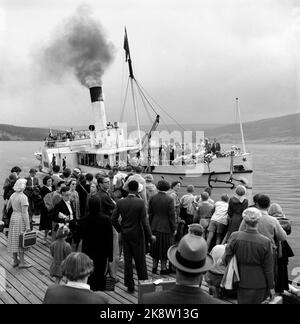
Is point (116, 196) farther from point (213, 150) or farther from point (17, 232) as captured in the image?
point (213, 150)

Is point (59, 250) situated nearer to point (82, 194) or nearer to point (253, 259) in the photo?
point (82, 194)

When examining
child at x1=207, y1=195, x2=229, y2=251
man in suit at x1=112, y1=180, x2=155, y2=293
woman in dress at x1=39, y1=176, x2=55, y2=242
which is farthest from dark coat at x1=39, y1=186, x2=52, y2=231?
child at x1=207, y1=195, x2=229, y2=251

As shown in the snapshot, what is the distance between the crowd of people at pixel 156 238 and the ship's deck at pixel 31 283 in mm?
209

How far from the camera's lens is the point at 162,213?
6.37m

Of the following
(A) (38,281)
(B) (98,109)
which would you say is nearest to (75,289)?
(A) (38,281)

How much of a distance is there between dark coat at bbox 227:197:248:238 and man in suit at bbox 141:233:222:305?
3553mm

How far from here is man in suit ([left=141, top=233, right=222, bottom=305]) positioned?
2615 millimetres

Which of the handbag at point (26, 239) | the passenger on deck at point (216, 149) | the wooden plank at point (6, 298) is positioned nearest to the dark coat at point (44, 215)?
the handbag at point (26, 239)

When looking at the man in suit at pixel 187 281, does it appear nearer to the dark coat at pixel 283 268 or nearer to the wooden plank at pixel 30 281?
the dark coat at pixel 283 268

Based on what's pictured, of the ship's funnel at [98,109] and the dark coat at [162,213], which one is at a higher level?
the ship's funnel at [98,109]

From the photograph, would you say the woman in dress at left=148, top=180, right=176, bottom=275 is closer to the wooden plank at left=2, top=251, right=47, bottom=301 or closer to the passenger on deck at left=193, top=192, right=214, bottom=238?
the passenger on deck at left=193, top=192, right=214, bottom=238

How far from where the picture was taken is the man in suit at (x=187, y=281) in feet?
8.58

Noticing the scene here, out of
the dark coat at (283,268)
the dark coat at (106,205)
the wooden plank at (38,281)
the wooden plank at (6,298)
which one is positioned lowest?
the wooden plank at (38,281)

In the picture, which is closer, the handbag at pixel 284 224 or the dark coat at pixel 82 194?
the handbag at pixel 284 224
